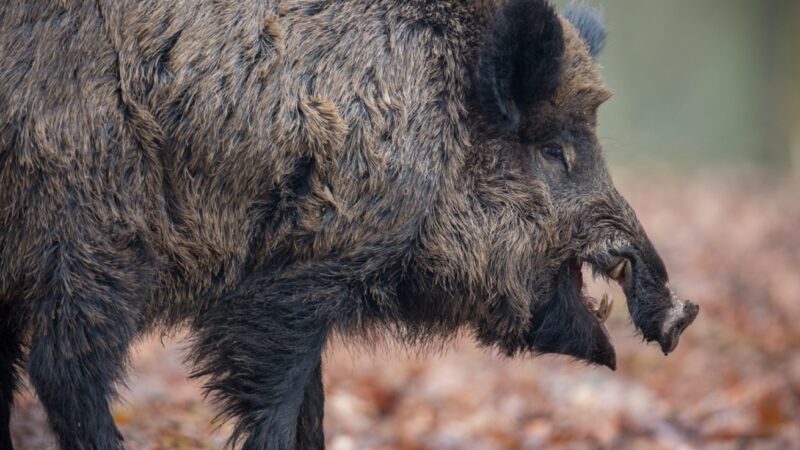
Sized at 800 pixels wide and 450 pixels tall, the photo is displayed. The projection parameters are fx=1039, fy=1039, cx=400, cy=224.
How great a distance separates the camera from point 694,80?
26.8 m

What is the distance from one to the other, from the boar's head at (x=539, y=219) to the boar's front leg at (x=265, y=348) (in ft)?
1.98

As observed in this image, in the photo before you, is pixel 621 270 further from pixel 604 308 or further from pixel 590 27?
pixel 590 27

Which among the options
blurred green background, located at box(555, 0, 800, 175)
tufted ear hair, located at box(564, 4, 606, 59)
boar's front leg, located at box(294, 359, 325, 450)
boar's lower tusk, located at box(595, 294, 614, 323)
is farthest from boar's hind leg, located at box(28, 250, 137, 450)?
blurred green background, located at box(555, 0, 800, 175)

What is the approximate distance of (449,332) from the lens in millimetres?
5316

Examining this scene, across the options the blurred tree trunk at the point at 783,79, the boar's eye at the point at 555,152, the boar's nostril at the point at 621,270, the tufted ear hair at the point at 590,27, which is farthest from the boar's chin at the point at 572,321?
the blurred tree trunk at the point at 783,79

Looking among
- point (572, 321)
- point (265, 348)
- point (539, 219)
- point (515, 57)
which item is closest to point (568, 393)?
point (572, 321)

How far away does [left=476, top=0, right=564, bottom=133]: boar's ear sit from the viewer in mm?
4930

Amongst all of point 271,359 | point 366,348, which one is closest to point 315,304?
point 271,359

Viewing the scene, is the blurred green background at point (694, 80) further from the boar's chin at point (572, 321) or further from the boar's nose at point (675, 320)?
the boar's nose at point (675, 320)

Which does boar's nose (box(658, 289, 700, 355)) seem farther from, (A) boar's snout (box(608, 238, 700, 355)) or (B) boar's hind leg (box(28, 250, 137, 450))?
(B) boar's hind leg (box(28, 250, 137, 450))

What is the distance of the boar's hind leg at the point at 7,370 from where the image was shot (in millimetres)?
4781

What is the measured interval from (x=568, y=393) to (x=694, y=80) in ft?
65.9

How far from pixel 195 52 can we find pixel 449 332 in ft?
6.23

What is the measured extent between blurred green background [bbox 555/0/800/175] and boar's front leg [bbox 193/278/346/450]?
18.9 metres
